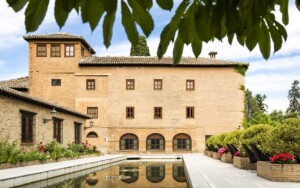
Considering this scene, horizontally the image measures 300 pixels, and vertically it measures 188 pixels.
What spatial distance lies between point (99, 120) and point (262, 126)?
2274 cm

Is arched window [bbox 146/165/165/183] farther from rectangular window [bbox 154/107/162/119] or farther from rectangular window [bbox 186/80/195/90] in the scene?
rectangular window [bbox 186/80/195/90]

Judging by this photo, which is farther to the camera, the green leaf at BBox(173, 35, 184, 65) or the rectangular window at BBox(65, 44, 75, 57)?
the rectangular window at BBox(65, 44, 75, 57)

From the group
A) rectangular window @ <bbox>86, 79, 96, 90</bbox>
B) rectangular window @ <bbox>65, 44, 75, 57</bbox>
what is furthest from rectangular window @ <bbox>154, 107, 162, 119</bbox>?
rectangular window @ <bbox>65, 44, 75, 57</bbox>

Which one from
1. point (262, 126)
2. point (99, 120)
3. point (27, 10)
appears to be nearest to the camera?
point (27, 10)

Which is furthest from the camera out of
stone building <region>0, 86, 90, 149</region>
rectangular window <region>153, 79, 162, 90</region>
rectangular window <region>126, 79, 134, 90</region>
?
rectangular window <region>153, 79, 162, 90</region>

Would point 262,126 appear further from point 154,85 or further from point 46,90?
point 46,90

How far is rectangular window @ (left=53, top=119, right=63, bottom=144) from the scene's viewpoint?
936 inches

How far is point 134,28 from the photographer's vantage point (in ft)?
5.15

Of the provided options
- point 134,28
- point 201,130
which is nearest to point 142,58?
point 201,130

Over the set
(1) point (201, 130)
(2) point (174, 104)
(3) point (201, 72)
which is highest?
A: (3) point (201, 72)

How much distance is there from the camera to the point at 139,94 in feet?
119

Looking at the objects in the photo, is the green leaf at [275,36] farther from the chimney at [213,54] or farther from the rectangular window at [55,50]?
the chimney at [213,54]

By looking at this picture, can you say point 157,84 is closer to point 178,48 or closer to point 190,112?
point 190,112

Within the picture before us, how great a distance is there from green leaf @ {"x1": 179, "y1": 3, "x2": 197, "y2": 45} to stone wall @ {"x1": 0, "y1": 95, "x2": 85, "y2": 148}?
52.6 feet
